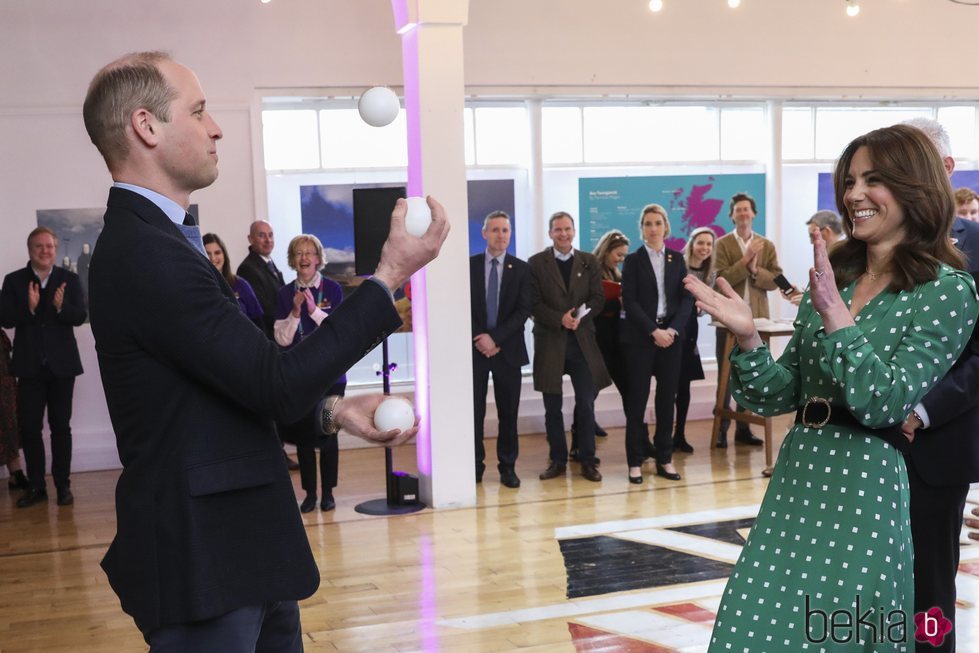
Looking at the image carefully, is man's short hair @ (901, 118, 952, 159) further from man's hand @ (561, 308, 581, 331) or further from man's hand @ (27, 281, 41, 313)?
man's hand @ (27, 281, 41, 313)

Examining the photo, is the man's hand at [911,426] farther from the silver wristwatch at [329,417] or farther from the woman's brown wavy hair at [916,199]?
the silver wristwatch at [329,417]

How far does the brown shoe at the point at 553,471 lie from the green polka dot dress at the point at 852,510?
16.8 feet

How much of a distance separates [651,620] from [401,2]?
13.4 ft

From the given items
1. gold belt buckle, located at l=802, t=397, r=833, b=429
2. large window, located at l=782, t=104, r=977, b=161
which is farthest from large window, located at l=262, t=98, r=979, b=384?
gold belt buckle, located at l=802, t=397, r=833, b=429

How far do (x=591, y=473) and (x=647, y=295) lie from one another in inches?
53.5

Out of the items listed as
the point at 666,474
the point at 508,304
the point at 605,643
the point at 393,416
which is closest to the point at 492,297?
the point at 508,304

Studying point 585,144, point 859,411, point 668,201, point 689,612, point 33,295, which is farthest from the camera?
point 668,201

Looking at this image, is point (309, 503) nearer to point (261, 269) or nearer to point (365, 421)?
point (261, 269)

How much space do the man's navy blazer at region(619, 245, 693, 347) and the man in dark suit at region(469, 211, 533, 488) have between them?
0.74 m

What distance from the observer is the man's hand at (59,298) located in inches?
289

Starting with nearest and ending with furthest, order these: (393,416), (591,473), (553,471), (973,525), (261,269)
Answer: (393,416)
(973,525)
(591,473)
(553,471)
(261,269)

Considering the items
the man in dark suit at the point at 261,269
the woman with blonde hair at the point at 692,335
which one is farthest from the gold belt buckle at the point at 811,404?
the man in dark suit at the point at 261,269

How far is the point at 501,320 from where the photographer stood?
7.49 m

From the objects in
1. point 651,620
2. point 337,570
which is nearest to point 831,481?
point 651,620
